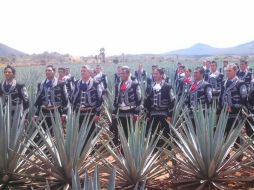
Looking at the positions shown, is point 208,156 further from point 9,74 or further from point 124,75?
point 9,74

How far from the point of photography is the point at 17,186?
14.8ft

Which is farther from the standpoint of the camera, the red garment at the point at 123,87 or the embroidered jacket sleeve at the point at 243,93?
the red garment at the point at 123,87

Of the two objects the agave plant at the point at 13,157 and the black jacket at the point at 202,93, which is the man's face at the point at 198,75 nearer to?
the black jacket at the point at 202,93

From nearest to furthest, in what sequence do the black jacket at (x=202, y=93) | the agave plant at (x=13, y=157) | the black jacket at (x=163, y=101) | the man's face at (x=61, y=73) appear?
the agave plant at (x=13, y=157) < the black jacket at (x=163, y=101) < the black jacket at (x=202, y=93) < the man's face at (x=61, y=73)

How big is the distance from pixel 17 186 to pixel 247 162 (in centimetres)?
258

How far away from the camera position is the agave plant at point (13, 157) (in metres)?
4.47

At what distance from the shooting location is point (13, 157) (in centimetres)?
453

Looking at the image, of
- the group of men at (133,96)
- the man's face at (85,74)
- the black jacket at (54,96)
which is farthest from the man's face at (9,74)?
the man's face at (85,74)

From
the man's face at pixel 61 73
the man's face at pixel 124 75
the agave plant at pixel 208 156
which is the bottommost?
the agave plant at pixel 208 156

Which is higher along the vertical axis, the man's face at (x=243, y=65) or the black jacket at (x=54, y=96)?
the man's face at (x=243, y=65)

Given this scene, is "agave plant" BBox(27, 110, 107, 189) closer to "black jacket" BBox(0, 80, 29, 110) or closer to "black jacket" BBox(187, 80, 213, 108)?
"black jacket" BBox(0, 80, 29, 110)

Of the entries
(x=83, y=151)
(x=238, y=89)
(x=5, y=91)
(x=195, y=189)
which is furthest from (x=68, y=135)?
(x=238, y=89)

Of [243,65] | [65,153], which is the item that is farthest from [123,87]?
[243,65]

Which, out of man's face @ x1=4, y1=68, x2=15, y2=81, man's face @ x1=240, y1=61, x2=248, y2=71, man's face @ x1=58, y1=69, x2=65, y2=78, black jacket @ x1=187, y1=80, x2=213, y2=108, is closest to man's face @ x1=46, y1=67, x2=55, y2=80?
man's face @ x1=4, y1=68, x2=15, y2=81
